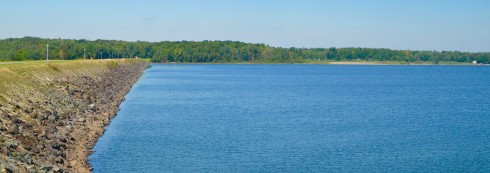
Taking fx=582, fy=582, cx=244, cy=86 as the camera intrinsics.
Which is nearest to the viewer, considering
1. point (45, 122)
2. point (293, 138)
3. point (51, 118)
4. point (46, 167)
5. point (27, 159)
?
point (46, 167)

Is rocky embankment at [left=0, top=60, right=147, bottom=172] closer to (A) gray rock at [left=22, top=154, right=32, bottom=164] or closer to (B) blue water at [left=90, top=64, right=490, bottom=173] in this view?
(A) gray rock at [left=22, top=154, right=32, bottom=164]

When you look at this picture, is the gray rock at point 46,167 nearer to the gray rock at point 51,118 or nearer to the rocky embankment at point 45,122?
the rocky embankment at point 45,122

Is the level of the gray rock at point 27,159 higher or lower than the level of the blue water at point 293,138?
higher

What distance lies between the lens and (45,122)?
25.6 metres

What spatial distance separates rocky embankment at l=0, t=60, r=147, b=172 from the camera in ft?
60.6

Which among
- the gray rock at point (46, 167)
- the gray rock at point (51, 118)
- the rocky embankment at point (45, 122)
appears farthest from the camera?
the gray rock at point (51, 118)

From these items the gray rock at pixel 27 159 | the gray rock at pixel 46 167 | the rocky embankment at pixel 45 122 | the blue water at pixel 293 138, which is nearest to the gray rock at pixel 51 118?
the rocky embankment at pixel 45 122

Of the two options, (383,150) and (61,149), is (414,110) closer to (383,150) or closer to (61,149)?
(383,150)

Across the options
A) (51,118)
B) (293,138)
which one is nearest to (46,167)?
(51,118)

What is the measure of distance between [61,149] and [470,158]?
641 inches

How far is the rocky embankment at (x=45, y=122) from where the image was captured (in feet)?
60.6

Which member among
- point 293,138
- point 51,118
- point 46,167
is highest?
point 51,118

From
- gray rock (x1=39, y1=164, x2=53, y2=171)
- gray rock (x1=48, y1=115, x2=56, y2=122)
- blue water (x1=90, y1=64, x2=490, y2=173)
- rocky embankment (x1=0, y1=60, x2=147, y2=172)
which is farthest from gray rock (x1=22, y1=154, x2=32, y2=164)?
gray rock (x1=48, y1=115, x2=56, y2=122)

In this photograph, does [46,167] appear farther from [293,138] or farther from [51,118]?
[293,138]
